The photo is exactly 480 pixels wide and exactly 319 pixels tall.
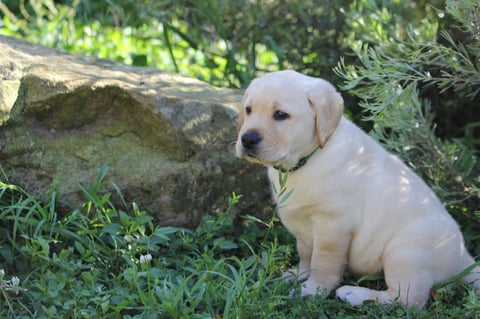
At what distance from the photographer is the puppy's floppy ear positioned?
11.1 ft

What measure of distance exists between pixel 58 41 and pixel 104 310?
3.90 metres

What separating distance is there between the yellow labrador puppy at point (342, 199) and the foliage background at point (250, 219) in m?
0.17

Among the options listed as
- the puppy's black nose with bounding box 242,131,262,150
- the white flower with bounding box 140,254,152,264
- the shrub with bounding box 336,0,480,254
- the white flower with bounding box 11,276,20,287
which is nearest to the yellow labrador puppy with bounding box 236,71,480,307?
the puppy's black nose with bounding box 242,131,262,150

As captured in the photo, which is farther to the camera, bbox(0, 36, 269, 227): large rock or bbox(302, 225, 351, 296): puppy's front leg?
bbox(0, 36, 269, 227): large rock

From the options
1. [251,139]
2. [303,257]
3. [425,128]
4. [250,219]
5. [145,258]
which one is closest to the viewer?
[145,258]

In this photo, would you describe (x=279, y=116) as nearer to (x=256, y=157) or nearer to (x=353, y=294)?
(x=256, y=157)

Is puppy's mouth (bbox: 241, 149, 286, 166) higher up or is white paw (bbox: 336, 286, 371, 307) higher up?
puppy's mouth (bbox: 241, 149, 286, 166)

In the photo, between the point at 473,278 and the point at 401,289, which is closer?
the point at 401,289

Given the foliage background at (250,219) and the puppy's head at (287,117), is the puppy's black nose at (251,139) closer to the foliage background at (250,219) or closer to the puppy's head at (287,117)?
the puppy's head at (287,117)

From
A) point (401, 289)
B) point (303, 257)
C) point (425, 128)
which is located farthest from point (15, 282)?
point (425, 128)

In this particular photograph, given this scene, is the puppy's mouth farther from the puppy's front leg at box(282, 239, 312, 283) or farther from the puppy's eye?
the puppy's front leg at box(282, 239, 312, 283)

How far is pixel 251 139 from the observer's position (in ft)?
10.8

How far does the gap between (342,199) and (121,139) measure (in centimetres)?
141

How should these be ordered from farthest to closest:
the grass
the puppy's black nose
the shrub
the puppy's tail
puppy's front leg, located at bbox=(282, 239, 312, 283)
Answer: the shrub
puppy's front leg, located at bbox=(282, 239, 312, 283)
the puppy's tail
the puppy's black nose
the grass
